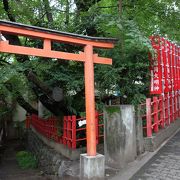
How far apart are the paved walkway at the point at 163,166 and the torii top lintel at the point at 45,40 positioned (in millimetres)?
2906

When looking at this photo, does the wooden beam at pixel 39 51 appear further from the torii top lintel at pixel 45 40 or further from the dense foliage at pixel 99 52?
the dense foliage at pixel 99 52

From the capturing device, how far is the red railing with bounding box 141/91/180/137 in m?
8.00

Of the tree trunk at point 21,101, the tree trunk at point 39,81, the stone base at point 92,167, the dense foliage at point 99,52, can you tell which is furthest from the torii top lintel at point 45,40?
the tree trunk at point 21,101

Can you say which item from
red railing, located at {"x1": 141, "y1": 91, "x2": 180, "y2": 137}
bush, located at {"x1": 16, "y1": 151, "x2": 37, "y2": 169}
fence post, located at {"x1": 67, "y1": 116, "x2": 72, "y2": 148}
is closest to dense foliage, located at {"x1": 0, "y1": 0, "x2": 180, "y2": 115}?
red railing, located at {"x1": 141, "y1": 91, "x2": 180, "y2": 137}

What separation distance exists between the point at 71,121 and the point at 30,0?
475cm

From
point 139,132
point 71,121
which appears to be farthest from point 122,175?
point 71,121

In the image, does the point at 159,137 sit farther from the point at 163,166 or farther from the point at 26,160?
the point at 26,160

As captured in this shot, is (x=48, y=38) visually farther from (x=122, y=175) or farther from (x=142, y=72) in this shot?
(x=142, y=72)

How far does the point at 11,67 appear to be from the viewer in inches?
304

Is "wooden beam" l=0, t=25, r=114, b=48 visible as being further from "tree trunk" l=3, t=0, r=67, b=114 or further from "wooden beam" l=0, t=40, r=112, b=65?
A: "tree trunk" l=3, t=0, r=67, b=114

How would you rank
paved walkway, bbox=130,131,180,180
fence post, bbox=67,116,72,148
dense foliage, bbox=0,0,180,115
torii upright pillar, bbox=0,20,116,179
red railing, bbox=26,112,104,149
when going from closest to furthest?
torii upright pillar, bbox=0,20,116,179 → paved walkway, bbox=130,131,180,180 → dense foliage, bbox=0,0,180,115 → red railing, bbox=26,112,104,149 → fence post, bbox=67,116,72,148

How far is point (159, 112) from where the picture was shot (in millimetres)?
9469

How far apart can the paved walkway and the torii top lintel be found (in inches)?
114

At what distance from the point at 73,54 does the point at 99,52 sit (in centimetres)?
311
